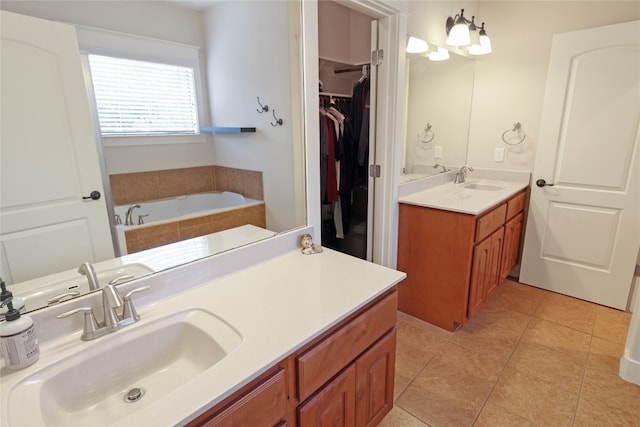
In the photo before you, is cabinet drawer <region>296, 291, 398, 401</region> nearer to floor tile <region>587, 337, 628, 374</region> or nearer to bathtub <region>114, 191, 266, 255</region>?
bathtub <region>114, 191, 266, 255</region>

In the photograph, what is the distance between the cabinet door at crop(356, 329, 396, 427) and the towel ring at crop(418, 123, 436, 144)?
1839mm

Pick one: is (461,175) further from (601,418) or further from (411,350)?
(601,418)

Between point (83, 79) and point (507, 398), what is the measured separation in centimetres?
227

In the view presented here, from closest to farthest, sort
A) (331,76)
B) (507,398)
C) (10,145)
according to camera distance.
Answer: (10,145), (507,398), (331,76)

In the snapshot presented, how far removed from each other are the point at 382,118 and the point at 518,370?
1695mm

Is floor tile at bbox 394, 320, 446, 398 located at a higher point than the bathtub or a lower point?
lower

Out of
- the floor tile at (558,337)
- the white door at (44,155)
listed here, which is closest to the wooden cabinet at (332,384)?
the white door at (44,155)

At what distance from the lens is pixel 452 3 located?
2637 millimetres

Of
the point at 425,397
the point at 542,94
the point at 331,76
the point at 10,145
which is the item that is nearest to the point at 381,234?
the point at 425,397

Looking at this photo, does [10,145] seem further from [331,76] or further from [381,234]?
[331,76]

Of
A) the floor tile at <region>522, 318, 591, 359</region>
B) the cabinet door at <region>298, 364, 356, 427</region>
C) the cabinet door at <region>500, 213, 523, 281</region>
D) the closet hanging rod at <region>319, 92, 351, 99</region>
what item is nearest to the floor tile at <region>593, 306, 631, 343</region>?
the floor tile at <region>522, 318, 591, 359</region>

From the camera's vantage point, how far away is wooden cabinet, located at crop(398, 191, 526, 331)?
215cm

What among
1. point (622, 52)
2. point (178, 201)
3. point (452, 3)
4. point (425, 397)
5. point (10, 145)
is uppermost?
point (452, 3)

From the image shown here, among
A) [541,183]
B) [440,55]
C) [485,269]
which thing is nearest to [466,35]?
[440,55]
